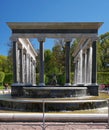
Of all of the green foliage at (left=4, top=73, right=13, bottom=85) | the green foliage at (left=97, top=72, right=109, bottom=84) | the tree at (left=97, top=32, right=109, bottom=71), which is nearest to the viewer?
the green foliage at (left=97, top=72, right=109, bottom=84)

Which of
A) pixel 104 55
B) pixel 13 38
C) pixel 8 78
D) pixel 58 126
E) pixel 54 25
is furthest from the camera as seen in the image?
pixel 104 55

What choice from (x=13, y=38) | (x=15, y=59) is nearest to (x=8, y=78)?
(x=15, y=59)

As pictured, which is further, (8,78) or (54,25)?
(8,78)

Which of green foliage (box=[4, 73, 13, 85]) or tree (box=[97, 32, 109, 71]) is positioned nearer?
green foliage (box=[4, 73, 13, 85])

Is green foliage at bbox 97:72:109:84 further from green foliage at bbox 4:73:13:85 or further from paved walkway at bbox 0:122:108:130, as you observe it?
paved walkway at bbox 0:122:108:130

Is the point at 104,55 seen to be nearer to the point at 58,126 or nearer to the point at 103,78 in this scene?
the point at 103,78

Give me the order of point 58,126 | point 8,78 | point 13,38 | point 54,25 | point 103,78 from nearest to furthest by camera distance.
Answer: point 58,126
point 54,25
point 13,38
point 103,78
point 8,78

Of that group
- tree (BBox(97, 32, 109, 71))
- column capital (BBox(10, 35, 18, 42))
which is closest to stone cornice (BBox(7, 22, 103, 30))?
column capital (BBox(10, 35, 18, 42))

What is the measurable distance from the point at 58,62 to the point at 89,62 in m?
37.8

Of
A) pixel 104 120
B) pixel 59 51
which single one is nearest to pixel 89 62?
pixel 104 120

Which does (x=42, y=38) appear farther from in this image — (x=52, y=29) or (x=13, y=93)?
(x=13, y=93)

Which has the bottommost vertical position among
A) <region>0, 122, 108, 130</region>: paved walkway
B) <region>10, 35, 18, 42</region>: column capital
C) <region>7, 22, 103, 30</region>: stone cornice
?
<region>0, 122, 108, 130</region>: paved walkway

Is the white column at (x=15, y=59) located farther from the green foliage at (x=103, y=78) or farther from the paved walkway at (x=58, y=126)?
the green foliage at (x=103, y=78)

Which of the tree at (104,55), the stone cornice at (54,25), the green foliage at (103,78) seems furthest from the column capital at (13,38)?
the tree at (104,55)
